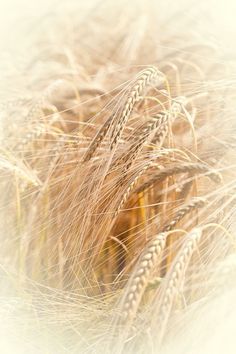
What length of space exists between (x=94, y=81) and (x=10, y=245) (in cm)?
34

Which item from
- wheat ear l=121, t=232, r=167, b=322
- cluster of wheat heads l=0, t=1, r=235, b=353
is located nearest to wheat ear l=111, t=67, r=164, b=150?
cluster of wheat heads l=0, t=1, r=235, b=353

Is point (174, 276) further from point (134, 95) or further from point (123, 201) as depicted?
point (134, 95)

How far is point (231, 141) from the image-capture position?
869 millimetres

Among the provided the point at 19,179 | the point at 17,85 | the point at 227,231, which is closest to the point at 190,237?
the point at 227,231

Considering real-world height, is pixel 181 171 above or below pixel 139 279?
above

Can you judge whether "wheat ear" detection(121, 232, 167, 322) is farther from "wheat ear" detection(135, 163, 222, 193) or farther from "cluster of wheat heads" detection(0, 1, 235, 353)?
"wheat ear" detection(135, 163, 222, 193)

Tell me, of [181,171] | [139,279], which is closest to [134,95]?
[181,171]

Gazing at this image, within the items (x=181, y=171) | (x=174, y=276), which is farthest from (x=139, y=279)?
(x=181, y=171)

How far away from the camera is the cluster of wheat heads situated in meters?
0.80

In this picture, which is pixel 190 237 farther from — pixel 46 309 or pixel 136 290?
pixel 46 309

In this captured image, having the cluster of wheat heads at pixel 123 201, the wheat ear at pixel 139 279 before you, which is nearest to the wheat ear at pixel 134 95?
the cluster of wheat heads at pixel 123 201

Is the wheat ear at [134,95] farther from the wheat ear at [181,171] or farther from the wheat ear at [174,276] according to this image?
the wheat ear at [174,276]

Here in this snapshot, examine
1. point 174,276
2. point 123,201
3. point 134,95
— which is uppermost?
point 134,95

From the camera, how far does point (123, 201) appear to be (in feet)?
2.67
